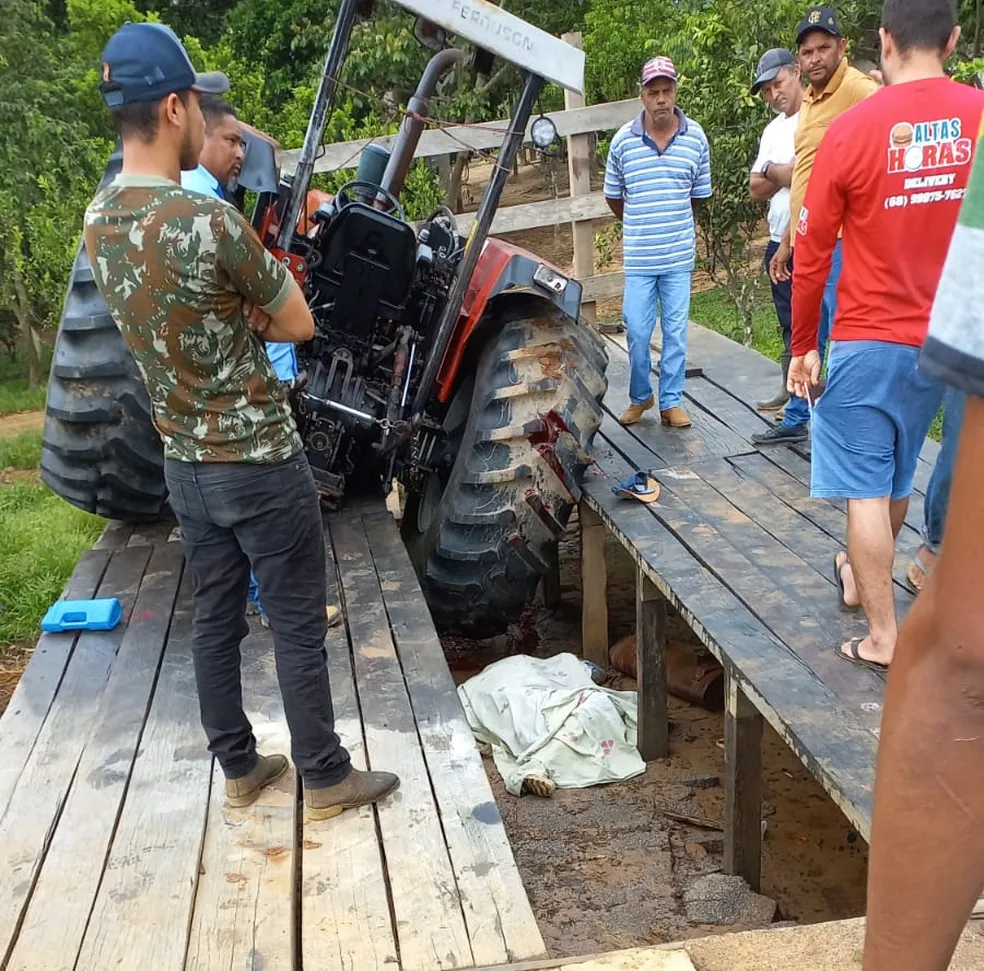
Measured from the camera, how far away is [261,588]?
8.74 ft

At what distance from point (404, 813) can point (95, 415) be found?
225 cm

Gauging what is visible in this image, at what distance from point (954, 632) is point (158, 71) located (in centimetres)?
202

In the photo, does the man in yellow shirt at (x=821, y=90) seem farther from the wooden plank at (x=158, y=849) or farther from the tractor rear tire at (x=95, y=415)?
the wooden plank at (x=158, y=849)

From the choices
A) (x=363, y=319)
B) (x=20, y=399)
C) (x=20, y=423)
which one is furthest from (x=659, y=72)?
(x=20, y=399)

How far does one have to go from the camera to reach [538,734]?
4227 millimetres

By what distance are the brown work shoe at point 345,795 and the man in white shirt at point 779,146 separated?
3357mm

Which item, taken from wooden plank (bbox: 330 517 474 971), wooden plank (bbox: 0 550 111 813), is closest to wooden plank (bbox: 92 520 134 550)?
wooden plank (bbox: 0 550 111 813)

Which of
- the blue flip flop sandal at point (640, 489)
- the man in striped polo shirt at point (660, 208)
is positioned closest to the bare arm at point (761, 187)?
the man in striped polo shirt at point (660, 208)

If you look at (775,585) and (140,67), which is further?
(775,585)

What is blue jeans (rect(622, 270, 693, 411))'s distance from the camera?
5531 millimetres

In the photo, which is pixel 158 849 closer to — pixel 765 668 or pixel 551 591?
pixel 765 668

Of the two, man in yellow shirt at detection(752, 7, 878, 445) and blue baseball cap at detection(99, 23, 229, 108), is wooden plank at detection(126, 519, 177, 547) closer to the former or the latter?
blue baseball cap at detection(99, 23, 229, 108)

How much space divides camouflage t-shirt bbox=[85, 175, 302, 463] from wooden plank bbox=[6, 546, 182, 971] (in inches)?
39.3

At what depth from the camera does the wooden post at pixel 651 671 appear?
4.43 meters
